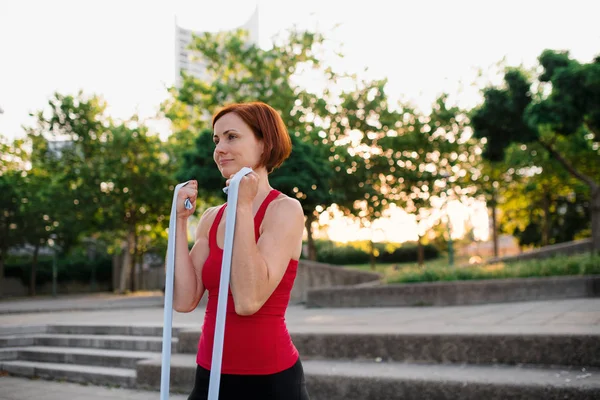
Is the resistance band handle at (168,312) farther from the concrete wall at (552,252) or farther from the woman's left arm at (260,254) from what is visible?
the concrete wall at (552,252)

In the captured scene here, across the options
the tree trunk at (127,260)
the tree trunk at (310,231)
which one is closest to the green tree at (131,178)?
the tree trunk at (127,260)

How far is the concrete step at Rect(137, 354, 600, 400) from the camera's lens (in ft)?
14.1

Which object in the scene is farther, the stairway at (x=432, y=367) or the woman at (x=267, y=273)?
the stairway at (x=432, y=367)

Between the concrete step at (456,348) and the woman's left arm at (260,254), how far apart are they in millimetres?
3832

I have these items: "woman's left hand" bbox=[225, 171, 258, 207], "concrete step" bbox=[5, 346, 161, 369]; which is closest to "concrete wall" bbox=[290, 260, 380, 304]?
"concrete step" bbox=[5, 346, 161, 369]

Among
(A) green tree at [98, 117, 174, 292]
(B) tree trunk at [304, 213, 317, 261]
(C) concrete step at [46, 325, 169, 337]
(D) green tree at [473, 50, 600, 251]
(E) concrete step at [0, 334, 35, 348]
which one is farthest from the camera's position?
(A) green tree at [98, 117, 174, 292]

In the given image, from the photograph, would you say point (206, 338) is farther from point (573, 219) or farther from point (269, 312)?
point (573, 219)

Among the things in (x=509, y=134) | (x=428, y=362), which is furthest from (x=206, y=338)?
(x=509, y=134)

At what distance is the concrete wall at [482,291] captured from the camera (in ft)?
37.6

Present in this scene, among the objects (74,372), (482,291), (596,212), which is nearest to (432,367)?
(74,372)

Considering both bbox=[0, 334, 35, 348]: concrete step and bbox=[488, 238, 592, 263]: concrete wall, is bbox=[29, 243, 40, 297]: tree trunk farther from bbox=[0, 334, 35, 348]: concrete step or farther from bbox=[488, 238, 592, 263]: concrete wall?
bbox=[488, 238, 592, 263]: concrete wall

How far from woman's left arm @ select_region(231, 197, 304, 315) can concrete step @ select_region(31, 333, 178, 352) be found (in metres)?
6.30

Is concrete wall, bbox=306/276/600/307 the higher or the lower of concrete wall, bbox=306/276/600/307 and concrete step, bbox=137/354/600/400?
the higher

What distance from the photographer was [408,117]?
1061 inches
